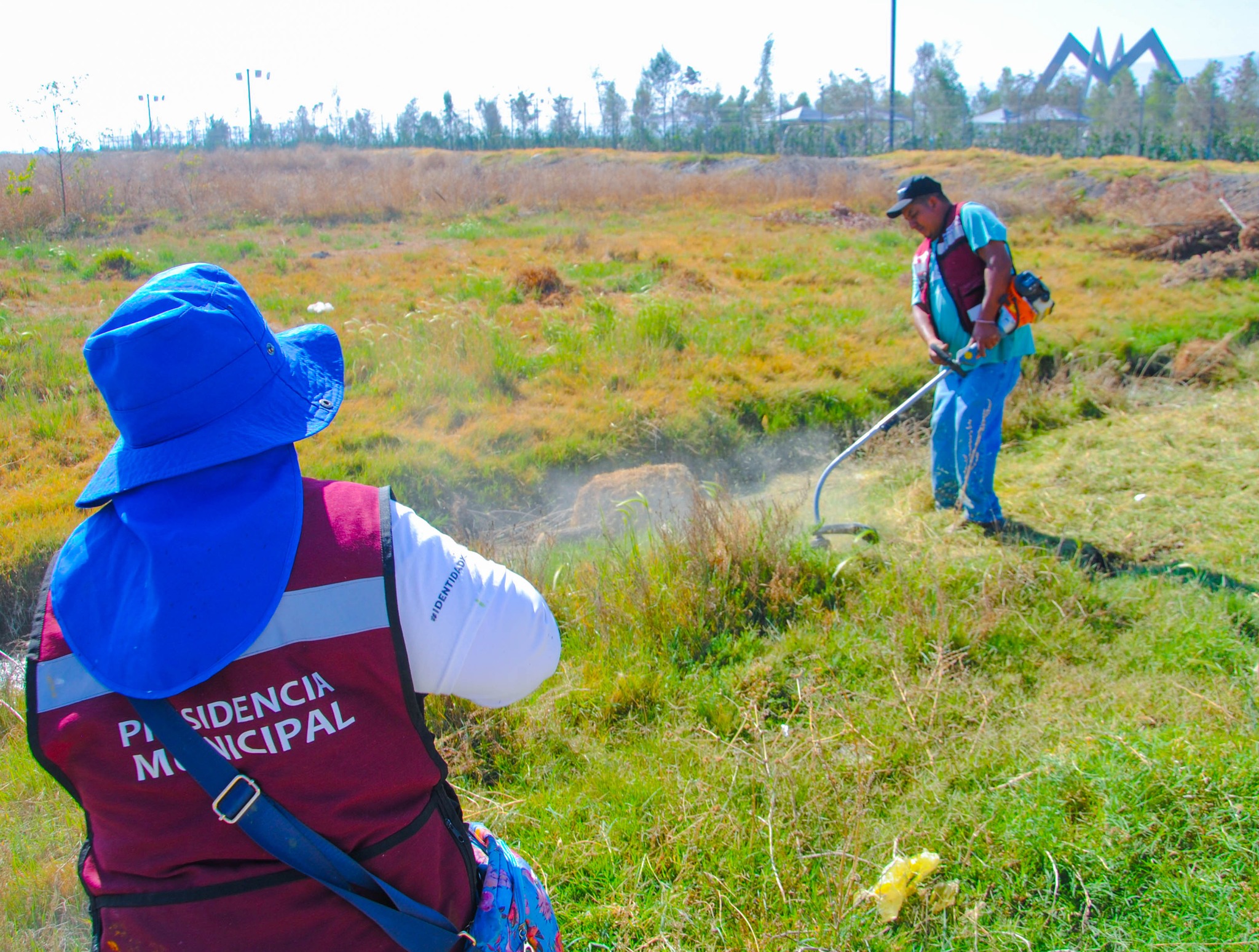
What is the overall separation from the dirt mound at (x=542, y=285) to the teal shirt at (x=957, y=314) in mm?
6232

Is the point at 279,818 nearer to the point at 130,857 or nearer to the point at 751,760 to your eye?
the point at 130,857

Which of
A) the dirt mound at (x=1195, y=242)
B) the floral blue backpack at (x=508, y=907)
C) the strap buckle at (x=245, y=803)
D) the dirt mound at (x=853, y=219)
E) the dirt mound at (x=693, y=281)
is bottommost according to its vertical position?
the floral blue backpack at (x=508, y=907)

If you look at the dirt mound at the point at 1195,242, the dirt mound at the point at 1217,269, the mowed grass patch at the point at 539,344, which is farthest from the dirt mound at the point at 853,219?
the dirt mound at the point at 1217,269

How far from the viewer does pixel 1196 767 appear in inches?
105

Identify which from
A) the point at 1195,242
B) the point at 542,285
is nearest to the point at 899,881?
the point at 542,285

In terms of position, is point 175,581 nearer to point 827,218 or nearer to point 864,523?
point 864,523

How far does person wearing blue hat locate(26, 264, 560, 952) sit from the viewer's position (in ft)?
3.69

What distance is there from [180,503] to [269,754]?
0.38 metres

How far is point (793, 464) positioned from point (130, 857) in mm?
6721

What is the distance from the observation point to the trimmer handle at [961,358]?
476cm

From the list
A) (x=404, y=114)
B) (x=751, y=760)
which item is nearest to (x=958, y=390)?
(x=751, y=760)

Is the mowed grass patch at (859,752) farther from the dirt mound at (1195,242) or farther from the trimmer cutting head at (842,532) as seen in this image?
the dirt mound at (1195,242)

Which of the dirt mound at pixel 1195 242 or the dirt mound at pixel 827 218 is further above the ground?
the dirt mound at pixel 827 218

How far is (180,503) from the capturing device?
1.17 meters
